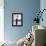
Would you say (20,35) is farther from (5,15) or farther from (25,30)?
(5,15)

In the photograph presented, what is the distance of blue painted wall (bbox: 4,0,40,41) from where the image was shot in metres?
5.58

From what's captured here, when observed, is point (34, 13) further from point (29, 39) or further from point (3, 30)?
point (29, 39)

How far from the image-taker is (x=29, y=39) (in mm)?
3352

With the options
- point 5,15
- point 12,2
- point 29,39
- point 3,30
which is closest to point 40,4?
point 12,2

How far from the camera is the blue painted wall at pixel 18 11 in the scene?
18.3ft

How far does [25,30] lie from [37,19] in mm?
680

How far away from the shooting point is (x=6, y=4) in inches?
219

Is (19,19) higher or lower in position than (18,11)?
lower

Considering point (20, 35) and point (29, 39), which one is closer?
point (29, 39)

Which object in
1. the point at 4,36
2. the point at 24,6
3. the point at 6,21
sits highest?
the point at 24,6

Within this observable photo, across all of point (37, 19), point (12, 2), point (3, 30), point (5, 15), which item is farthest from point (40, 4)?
point (3, 30)

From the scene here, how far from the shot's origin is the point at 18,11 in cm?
563

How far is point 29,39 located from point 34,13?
95.4 inches

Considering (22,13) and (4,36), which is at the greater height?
(22,13)
